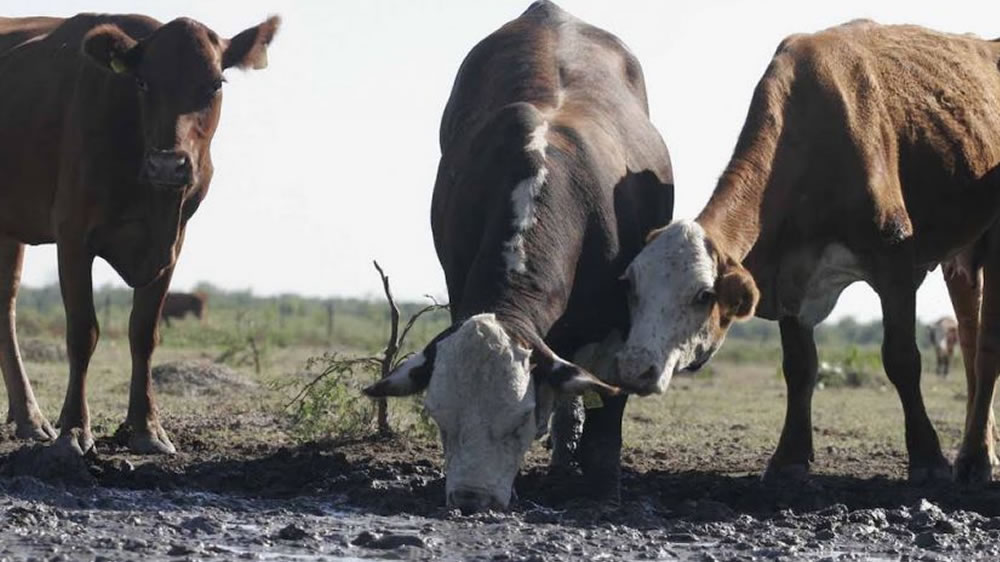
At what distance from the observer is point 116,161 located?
39.5 ft

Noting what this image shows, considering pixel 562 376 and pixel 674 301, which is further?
pixel 674 301

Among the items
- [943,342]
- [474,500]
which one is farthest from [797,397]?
[943,342]

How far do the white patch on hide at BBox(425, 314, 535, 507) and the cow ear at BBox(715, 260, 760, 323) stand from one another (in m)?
1.26

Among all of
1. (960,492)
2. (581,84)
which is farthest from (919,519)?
(581,84)

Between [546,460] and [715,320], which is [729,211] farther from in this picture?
[546,460]

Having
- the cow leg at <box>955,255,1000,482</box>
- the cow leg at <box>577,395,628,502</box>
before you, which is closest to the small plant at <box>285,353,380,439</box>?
the cow leg at <box>577,395,628,502</box>

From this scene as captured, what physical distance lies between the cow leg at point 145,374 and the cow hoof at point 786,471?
354 cm

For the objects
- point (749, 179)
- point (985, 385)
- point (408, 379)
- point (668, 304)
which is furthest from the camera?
point (985, 385)

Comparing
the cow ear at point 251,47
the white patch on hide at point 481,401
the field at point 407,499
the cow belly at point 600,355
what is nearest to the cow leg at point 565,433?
the field at point 407,499

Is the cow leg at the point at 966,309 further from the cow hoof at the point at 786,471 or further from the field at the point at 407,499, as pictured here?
the cow hoof at the point at 786,471

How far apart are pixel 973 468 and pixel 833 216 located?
206 cm

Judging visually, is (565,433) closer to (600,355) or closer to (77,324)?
(600,355)

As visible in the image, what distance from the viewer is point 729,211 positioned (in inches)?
426

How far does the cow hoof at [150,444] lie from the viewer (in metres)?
12.3
